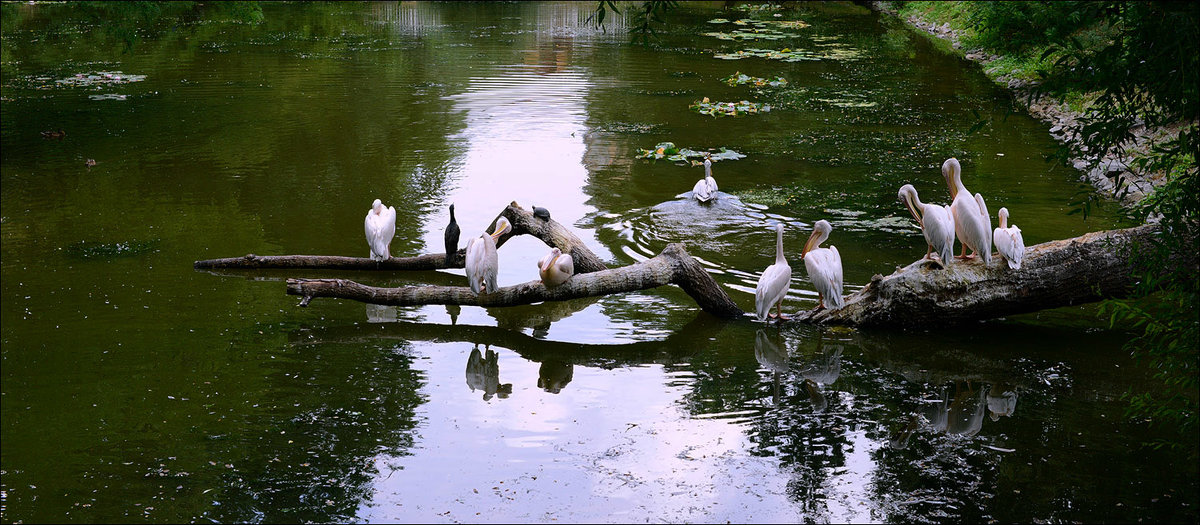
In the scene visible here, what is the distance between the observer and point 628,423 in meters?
6.49

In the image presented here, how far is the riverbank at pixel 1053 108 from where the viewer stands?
35.9ft

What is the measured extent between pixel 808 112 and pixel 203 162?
950 centimetres

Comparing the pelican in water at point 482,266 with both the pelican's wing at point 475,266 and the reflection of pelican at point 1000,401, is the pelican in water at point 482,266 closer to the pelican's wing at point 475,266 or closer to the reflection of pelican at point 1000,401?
the pelican's wing at point 475,266

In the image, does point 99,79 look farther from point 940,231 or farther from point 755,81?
point 940,231

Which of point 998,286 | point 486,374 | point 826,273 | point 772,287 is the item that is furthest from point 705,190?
point 486,374

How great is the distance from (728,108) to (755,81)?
9.96 ft

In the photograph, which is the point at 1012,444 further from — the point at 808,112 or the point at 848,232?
the point at 808,112

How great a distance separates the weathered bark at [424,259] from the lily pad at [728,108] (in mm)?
8127

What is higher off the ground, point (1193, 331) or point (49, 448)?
point (1193, 331)

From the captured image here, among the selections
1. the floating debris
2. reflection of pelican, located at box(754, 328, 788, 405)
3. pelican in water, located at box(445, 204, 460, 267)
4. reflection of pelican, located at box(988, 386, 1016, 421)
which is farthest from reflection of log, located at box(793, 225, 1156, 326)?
the floating debris

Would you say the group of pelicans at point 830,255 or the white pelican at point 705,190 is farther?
the white pelican at point 705,190

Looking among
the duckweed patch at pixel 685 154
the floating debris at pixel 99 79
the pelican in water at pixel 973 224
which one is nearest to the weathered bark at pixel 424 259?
the pelican in water at pixel 973 224

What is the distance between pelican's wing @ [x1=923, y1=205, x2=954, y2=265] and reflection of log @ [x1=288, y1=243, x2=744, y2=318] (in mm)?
1710

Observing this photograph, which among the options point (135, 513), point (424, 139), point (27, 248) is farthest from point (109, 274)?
point (424, 139)
